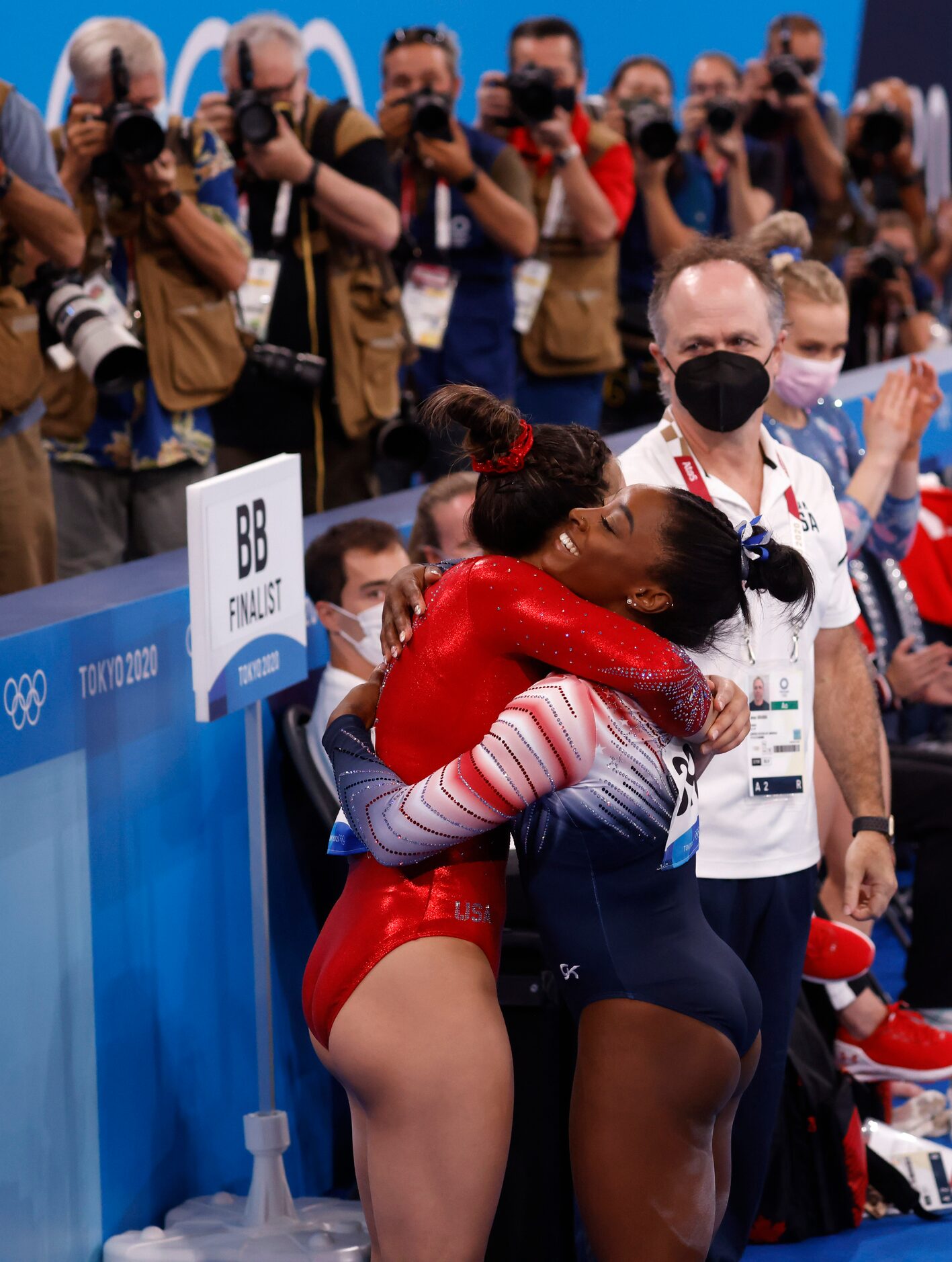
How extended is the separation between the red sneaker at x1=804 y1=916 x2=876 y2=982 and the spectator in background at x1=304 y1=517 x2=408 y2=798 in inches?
39.3

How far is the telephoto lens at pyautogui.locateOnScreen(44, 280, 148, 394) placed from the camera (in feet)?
12.7

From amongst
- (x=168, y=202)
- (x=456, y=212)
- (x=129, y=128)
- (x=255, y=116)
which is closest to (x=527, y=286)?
(x=456, y=212)

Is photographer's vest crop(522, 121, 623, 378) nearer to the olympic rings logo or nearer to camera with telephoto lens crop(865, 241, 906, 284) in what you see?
camera with telephoto lens crop(865, 241, 906, 284)

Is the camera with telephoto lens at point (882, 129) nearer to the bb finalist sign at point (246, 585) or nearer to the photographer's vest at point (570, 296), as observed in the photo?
the photographer's vest at point (570, 296)

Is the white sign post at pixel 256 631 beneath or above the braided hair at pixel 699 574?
beneath

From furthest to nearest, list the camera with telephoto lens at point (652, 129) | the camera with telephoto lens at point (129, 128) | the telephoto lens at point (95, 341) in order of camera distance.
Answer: the camera with telephoto lens at point (652, 129) < the camera with telephoto lens at point (129, 128) < the telephoto lens at point (95, 341)

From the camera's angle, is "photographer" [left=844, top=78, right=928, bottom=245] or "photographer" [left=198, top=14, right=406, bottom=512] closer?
"photographer" [left=198, top=14, right=406, bottom=512]

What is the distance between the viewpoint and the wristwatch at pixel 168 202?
4.27 meters

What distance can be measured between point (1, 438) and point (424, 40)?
6.68ft

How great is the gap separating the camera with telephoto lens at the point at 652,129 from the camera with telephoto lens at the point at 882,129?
6.96 feet

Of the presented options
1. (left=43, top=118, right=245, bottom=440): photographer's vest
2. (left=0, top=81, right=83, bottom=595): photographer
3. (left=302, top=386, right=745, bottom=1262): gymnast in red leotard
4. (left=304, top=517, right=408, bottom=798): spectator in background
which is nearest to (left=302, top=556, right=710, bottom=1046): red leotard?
(left=302, top=386, right=745, bottom=1262): gymnast in red leotard

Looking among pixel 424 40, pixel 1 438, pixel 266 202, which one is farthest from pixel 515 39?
A: pixel 1 438

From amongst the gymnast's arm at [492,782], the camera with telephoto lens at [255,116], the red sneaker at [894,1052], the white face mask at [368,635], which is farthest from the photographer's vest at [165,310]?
the gymnast's arm at [492,782]

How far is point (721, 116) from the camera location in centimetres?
687
